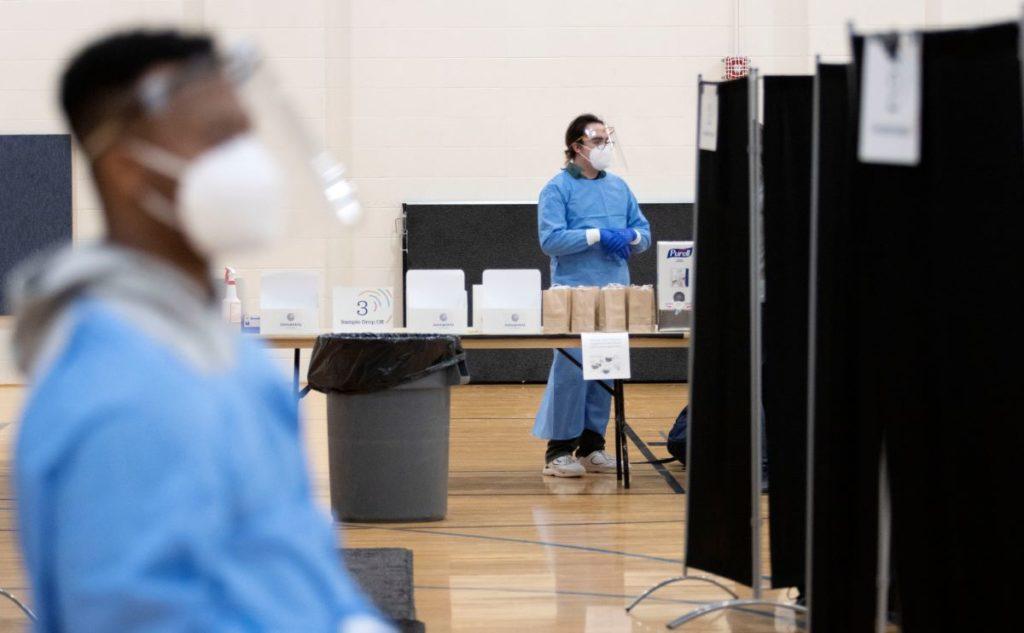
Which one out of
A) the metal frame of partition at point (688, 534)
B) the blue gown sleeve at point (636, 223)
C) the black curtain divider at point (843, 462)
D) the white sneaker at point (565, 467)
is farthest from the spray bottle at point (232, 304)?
the black curtain divider at point (843, 462)

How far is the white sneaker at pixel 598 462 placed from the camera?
6.51 meters

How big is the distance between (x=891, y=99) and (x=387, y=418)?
3.33m

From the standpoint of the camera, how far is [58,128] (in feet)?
34.6

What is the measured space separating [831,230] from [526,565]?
86.0 inches

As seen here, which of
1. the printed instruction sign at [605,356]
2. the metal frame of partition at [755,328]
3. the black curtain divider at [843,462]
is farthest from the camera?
the printed instruction sign at [605,356]

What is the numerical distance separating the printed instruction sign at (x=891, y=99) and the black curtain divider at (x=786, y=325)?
1579 millimetres

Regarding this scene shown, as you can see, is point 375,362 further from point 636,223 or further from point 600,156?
point 636,223

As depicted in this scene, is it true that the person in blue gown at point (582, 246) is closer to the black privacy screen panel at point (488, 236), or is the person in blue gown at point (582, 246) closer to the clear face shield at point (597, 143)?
the clear face shield at point (597, 143)

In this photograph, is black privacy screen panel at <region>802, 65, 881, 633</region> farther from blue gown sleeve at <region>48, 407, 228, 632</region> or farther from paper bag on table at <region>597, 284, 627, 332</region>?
paper bag on table at <region>597, 284, 627, 332</region>

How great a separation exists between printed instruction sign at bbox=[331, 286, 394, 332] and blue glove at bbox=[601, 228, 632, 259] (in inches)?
43.0

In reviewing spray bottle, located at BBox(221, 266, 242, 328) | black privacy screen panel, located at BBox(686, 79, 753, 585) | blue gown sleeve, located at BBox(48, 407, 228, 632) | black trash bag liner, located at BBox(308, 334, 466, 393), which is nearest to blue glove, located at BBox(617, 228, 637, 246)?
black trash bag liner, located at BBox(308, 334, 466, 393)

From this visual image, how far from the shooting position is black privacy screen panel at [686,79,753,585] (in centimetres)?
370

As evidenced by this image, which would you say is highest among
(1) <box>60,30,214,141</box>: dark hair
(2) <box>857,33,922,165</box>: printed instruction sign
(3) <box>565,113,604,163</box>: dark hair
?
(3) <box>565,113,604,163</box>: dark hair

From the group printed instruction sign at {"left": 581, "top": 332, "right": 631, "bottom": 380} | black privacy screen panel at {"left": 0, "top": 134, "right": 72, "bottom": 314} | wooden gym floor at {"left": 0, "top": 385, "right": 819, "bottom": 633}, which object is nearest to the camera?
wooden gym floor at {"left": 0, "top": 385, "right": 819, "bottom": 633}
